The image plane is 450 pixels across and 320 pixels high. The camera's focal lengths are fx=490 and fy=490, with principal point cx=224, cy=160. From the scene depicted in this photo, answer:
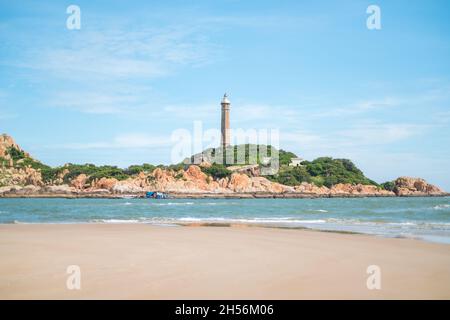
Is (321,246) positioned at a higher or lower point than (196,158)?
lower

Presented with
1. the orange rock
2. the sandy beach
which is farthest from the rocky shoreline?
the sandy beach

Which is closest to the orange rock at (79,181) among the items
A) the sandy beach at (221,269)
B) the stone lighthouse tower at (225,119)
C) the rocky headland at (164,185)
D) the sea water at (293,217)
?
the rocky headland at (164,185)

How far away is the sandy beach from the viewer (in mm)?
6883

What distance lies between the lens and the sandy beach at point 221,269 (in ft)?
22.6

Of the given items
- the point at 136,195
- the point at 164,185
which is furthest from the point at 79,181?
the point at 164,185

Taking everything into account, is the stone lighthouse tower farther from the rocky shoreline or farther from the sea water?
the sea water

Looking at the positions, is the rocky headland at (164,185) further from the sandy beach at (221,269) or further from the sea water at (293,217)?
the sandy beach at (221,269)

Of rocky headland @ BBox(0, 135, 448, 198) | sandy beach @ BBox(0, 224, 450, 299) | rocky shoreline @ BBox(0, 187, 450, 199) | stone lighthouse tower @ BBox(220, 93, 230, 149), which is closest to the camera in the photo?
sandy beach @ BBox(0, 224, 450, 299)

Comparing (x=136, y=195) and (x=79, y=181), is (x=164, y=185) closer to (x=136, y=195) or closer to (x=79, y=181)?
(x=136, y=195)
